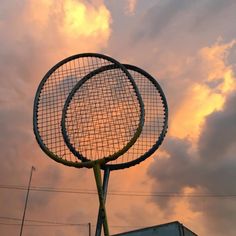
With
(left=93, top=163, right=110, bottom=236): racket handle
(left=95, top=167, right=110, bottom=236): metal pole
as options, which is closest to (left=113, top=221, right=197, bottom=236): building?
(left=93, top=163, right=110, bottom=236): racket handle

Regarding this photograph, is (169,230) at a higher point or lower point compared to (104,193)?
lower

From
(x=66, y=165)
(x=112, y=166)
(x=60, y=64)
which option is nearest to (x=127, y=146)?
(x=112, y=166)

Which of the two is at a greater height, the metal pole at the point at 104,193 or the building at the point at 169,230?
the metal pole at the point at 104,193

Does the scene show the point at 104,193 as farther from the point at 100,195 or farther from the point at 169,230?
the point at 169,230

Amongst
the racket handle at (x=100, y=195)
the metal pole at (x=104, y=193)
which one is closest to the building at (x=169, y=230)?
the racket handle at (x=100, y=195)

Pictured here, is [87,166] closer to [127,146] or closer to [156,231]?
[127,146]

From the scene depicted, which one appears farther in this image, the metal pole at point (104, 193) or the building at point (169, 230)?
the metal pole at point (104, 193)

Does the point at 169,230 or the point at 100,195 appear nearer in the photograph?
the point at 169,230

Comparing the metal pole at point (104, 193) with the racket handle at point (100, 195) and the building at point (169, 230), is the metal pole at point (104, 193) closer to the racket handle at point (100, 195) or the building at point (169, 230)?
the racket handle at point (100, 195)

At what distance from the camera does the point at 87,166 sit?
24.7 ft

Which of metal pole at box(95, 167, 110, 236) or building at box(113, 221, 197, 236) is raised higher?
metal pole at box(95, 167, 110, 236)

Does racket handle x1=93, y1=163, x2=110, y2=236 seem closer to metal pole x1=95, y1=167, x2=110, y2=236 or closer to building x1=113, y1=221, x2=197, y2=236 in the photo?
metal pole x1=95, y1=167, x2=110, y2=236

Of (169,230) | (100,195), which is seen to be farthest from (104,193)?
(169,230)

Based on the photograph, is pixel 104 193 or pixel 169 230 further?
pixel 104 193
